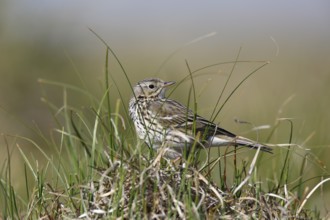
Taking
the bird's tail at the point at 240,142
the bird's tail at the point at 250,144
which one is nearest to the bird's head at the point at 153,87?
the bird's tail at the point at 240,142

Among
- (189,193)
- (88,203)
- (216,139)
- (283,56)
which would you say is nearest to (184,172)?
(189,193)

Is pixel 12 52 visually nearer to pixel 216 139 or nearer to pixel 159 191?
pixel 216 139

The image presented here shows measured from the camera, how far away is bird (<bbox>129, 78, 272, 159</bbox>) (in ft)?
15.7

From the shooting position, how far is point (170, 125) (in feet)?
17.9

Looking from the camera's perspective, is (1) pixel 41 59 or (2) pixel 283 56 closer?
(1) pixel 41 59

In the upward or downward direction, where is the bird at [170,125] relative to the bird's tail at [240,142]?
upward

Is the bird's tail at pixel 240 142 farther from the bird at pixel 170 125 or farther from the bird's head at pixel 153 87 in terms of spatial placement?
the bird's head at pixel 153 87

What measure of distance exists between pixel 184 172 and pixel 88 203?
0.54m

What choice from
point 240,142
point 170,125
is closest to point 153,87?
point 170,125

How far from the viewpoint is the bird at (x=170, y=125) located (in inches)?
189

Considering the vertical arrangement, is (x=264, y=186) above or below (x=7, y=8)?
below

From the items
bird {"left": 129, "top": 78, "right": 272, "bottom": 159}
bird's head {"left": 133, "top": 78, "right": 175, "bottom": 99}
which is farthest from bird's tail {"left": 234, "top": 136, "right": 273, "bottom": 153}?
bird's head {"left": 133, "top": 78, "right": 175, "bottom": 99}

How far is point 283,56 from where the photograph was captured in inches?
692

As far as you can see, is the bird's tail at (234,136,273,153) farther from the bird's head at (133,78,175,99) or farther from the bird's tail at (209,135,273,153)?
the bird's head at (133,78,175,99)
